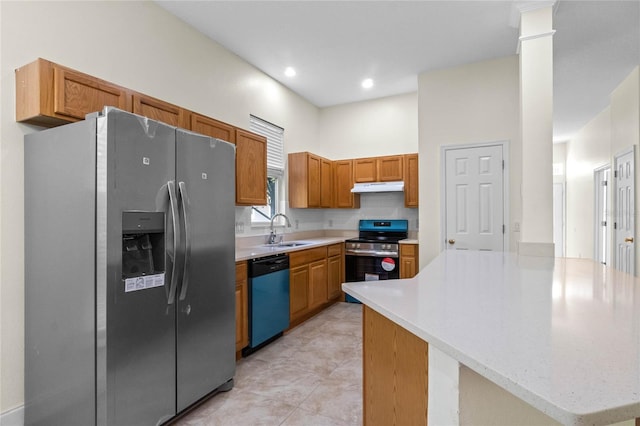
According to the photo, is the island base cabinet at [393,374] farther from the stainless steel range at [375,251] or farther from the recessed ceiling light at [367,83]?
the recessed ceiling light at [367,83]

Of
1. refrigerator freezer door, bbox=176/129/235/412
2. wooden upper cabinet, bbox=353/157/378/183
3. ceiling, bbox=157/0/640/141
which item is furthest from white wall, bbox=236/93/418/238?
refrigerator freezer door, bbox=176/129/235/412

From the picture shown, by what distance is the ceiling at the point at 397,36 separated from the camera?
2.90 metres

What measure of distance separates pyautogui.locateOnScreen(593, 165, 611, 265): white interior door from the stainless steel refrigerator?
6544mm

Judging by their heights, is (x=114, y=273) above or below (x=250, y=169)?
below

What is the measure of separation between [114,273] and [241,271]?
1.24m

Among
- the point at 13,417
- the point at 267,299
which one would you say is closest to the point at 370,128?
the point at 267,299

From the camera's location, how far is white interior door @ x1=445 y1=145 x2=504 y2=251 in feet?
12.6

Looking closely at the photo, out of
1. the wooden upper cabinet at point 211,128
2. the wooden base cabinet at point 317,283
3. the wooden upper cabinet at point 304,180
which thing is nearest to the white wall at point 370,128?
the wooden upper cabinet at point 304,180

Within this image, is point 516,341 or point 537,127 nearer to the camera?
point 516,341

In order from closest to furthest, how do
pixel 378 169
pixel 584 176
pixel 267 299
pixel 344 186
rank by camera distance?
pixel 267 299 < pixel 378 169 < pixel 344 186 < pixel 584 176

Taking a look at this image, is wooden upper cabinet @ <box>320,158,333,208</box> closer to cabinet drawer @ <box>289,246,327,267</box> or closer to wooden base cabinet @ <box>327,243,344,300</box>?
wooden base cabinet @ <box>327,243,344,300</box>

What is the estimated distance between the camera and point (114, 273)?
1684 millimetres

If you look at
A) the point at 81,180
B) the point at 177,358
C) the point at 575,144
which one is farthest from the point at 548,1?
the point at 575,144

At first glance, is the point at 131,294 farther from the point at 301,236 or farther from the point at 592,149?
the point at 592,149
